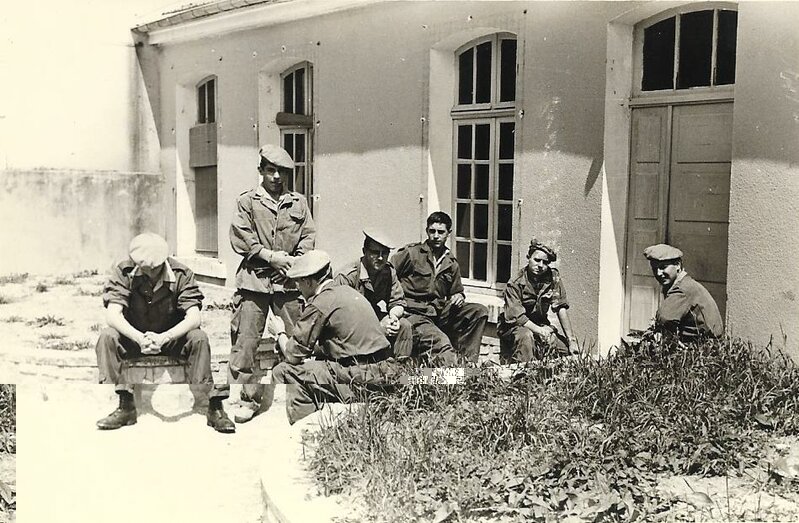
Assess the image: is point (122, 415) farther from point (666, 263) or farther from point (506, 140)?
point (506, 140)

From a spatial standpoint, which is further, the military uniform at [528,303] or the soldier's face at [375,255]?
the military uniform at [528,303]

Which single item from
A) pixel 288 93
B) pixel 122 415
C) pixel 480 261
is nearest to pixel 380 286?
pixel 122 415

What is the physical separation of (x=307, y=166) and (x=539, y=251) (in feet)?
16.9

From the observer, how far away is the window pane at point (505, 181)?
8211 millimetres

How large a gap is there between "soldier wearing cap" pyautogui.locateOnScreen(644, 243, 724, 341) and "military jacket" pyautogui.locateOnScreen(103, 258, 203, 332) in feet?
10.7

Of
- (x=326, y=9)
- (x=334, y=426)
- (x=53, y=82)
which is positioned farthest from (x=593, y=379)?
(x=53, y=82)

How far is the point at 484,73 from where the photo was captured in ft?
27.8

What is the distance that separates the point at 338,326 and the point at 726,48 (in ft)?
12.4

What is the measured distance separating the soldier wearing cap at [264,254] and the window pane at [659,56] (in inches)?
123

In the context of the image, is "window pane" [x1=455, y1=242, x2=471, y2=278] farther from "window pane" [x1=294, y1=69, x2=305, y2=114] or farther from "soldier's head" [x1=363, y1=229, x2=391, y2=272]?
"window pane" [x1=294, y1=69, x2=305, y2=114]

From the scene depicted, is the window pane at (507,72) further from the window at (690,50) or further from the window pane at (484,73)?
the window at (690,50)

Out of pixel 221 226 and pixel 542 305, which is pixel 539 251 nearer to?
pixel 542 305

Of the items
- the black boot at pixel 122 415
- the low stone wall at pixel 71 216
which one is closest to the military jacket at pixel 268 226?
the black boot at pixel 122 415

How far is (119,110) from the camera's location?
1307 cm
